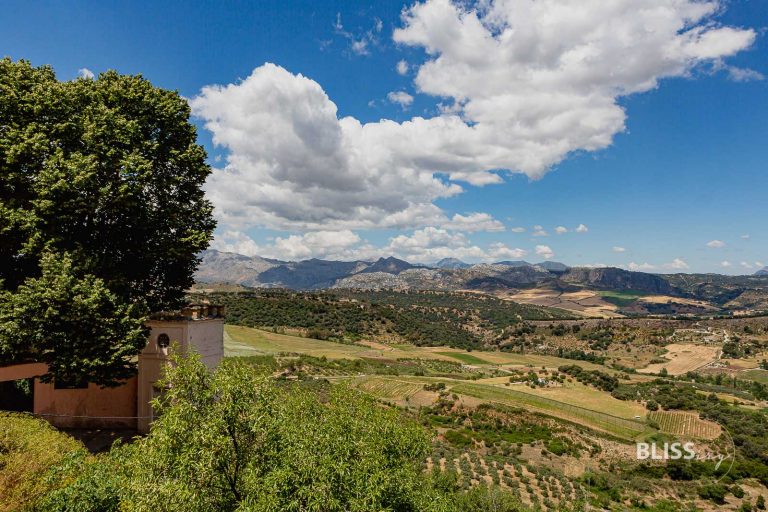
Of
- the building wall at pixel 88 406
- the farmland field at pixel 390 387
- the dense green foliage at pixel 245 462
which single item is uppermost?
the dense green foliage at pixel 245 462

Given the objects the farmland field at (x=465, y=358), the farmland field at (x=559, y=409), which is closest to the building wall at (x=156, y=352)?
the farmland field at (x=559, y=409)

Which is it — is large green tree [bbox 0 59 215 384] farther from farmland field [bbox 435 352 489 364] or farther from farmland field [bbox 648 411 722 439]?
farmland field [bbox 435 352 489 364]

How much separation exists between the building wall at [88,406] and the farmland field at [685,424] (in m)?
83.3

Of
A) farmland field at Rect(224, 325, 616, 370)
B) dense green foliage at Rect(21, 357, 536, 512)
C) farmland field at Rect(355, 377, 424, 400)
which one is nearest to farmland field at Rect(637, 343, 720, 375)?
farmland field at Rect(224, 325, 616, 370)

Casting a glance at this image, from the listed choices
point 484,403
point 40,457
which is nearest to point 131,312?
point 40,457

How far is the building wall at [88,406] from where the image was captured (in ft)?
87.7

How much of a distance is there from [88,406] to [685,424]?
9250 cm

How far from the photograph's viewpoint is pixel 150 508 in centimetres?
1284

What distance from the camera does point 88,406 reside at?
27344 millimetres

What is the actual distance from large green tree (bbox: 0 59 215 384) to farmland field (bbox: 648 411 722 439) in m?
85.5

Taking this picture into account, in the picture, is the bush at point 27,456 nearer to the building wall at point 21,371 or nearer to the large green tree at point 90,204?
the large green tree at point 90,204

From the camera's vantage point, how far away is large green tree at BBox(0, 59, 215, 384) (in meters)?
20.4

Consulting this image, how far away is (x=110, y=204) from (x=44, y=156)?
3.90m

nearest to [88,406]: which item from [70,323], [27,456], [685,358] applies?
[70,323]
